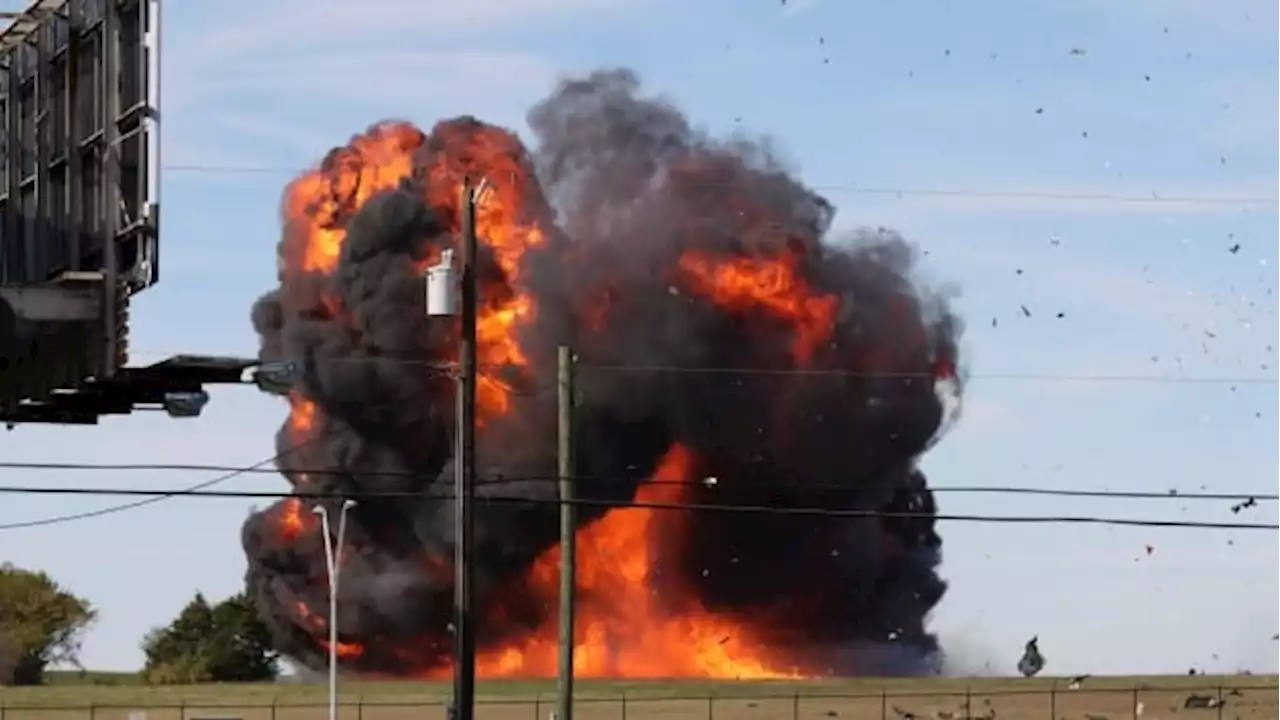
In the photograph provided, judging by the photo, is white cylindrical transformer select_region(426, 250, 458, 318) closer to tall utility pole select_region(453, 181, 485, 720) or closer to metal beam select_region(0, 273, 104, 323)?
tall utility pole select_region(453, 181, 485, 720)

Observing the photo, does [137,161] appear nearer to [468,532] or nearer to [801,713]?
[468,532]

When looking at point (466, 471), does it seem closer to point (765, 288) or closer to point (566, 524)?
point (566, 524)

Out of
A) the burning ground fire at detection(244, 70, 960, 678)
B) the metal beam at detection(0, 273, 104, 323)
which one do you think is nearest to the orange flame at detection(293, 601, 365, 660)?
the burning ground fire at detection(244, 70, 960, 678)

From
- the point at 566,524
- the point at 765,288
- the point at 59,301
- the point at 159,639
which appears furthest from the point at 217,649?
the point at 59,301

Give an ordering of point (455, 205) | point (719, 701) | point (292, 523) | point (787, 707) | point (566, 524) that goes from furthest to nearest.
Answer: point (292, 523), point (455, 205), point (719, 701), point (787, 707), point (566, 524)

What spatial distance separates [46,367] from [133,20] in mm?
4926

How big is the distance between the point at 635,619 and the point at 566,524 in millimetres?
65045

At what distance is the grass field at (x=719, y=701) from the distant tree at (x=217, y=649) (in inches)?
548

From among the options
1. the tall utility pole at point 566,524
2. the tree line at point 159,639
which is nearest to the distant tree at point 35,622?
the tree line at point 159,639

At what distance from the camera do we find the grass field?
8512cm

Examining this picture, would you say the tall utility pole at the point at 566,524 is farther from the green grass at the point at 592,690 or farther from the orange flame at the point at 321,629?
the orange flame at the point at 321,629

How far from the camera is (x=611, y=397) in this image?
104 metres

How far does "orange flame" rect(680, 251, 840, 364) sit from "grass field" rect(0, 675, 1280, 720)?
49.7 feet

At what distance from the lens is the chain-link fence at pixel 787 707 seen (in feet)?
275
